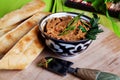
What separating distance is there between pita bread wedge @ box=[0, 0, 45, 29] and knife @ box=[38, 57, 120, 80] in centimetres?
13

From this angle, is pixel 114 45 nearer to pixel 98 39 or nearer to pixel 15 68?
pixel 98 39

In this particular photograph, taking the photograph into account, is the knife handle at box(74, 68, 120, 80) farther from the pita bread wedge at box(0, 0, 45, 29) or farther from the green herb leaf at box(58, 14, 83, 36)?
the pita bread wedge at box(0, 0, 45, 29)

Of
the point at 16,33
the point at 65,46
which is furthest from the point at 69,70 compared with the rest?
the point at 16,33

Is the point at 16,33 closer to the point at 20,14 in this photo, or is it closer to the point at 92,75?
the point at 20,14

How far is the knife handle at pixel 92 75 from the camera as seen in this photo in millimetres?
535

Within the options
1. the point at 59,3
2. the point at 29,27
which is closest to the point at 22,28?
the point at 29,27

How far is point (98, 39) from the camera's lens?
70cm

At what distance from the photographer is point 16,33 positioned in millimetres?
636

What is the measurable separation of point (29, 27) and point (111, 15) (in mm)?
358

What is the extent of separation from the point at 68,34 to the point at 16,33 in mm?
129

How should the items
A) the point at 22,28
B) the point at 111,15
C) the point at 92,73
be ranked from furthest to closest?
the point at 111,15
the point at 22,28
the point at 92,73

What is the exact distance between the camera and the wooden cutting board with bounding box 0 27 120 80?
1.88 feet

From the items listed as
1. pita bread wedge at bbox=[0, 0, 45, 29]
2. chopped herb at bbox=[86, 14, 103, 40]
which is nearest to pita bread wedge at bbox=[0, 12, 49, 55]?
pita bread wedge at bbox=[0, 0, 45, 29]

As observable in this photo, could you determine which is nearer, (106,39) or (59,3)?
(106,39)
